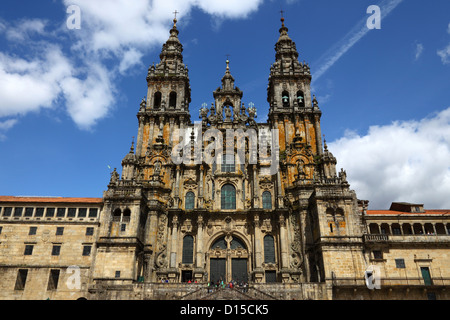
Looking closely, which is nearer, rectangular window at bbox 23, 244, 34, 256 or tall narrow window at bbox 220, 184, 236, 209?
rectangular window at bbox 23, 244, 34, 256

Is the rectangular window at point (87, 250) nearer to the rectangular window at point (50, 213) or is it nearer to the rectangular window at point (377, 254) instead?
the rectangular window at point (50, 213)

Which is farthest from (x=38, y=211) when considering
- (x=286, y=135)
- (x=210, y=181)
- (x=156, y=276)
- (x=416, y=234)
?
(x=416, y=234)

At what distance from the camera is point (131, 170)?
41.4 m

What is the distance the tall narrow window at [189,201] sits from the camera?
135 ft

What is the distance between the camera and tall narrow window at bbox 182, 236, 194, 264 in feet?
126

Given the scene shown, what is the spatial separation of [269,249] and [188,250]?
30.1 feet

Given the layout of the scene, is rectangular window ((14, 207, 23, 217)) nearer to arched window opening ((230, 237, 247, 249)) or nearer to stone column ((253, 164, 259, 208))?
→ arched window opening ((230, 237, 247, 249))

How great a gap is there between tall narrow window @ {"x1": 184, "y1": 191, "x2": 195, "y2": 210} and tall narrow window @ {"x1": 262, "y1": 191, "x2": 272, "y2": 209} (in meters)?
8.51

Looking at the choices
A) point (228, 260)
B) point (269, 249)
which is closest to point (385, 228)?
point (269, 249)

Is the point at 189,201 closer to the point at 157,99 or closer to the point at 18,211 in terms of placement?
the point at 157,99

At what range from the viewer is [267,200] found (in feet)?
135

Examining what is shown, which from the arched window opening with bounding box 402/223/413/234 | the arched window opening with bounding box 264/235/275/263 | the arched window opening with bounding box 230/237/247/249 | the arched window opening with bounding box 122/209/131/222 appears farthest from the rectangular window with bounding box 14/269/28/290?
the arched window opening with bounding box 402/223/413/234
